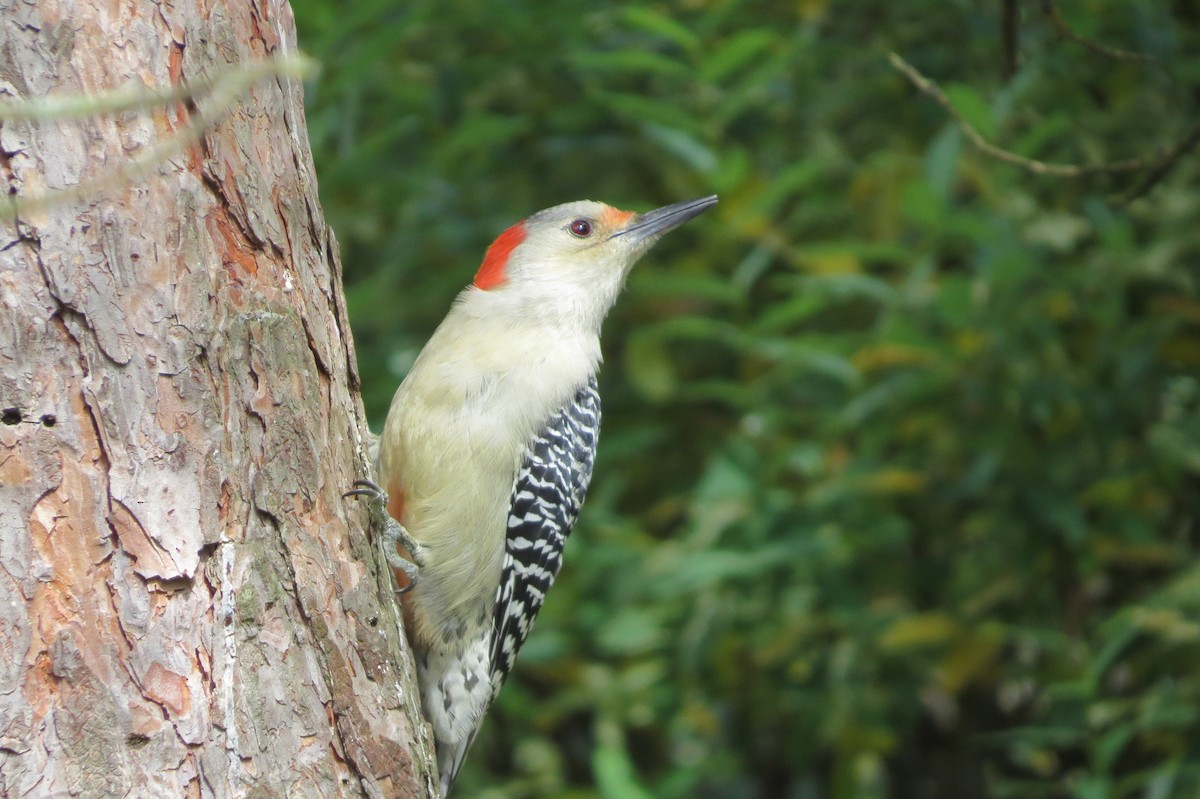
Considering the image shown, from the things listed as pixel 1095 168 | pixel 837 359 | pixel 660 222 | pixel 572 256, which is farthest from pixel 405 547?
pixel 1095 168

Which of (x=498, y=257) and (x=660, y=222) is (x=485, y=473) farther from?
(x=660, y=222)

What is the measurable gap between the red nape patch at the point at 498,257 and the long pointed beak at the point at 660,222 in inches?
14.2

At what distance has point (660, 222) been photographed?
4.29 meters

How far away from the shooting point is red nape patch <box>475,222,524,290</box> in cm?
407

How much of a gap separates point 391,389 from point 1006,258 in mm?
2380

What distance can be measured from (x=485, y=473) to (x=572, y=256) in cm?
98

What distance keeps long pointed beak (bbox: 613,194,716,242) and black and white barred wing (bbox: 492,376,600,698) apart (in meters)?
0.63

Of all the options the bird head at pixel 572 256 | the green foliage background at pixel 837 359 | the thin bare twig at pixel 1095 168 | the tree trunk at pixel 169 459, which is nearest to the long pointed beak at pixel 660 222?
the bird head at pixel 572 256

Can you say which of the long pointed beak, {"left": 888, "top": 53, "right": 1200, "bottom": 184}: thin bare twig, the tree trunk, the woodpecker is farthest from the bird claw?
{"left": 888, "top": 53, "right": 1200, "bottom": 184}: thin bare twig

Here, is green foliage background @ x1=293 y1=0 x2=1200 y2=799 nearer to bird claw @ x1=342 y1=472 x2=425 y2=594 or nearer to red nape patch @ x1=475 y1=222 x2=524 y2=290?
red nape patch @ x1=475 y1=222 x2=524 y2=290

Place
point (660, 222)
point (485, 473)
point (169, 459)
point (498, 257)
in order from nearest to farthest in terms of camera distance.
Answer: point (169, 459) < point (485, 473) < point (498, 257) < point (660, 222)

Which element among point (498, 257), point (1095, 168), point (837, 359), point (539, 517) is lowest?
point (837, 359)

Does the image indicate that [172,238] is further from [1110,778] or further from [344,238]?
[1110,778]

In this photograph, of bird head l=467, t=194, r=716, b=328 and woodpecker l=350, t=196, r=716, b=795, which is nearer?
woodpecker l=350, t=196, r=716, b=795
